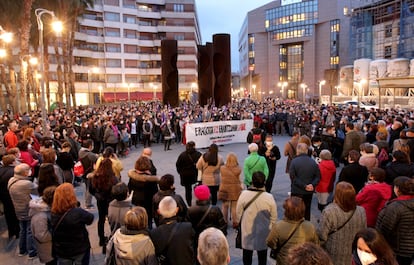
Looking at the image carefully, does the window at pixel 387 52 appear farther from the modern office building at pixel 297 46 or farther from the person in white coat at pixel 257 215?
the person in white coat at pixel 257 215

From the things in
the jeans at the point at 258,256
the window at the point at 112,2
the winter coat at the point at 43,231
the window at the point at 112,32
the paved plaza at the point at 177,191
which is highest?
the window at the point at 112,2

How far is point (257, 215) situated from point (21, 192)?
381cm

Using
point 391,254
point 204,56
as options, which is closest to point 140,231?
point 391,254

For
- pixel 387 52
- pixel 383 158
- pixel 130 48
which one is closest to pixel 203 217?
pixel 383 158

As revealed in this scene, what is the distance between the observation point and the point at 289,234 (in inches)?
146

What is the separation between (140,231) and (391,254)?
7.46 feet

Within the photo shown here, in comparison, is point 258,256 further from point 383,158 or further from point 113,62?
point 113,62

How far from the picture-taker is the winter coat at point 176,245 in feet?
12.0

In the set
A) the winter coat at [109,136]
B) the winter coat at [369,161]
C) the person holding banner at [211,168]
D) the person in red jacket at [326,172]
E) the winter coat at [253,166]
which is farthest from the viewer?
the winter coat at [109,136]

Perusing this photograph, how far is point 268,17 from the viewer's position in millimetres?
85750

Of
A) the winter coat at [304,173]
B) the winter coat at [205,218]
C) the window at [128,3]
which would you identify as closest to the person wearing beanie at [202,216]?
the winter coat at [205,218]

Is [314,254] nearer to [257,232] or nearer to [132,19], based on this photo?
[257,232]

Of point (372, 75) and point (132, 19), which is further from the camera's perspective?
point (132, 19)

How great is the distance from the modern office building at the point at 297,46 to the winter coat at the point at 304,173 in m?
69.2
